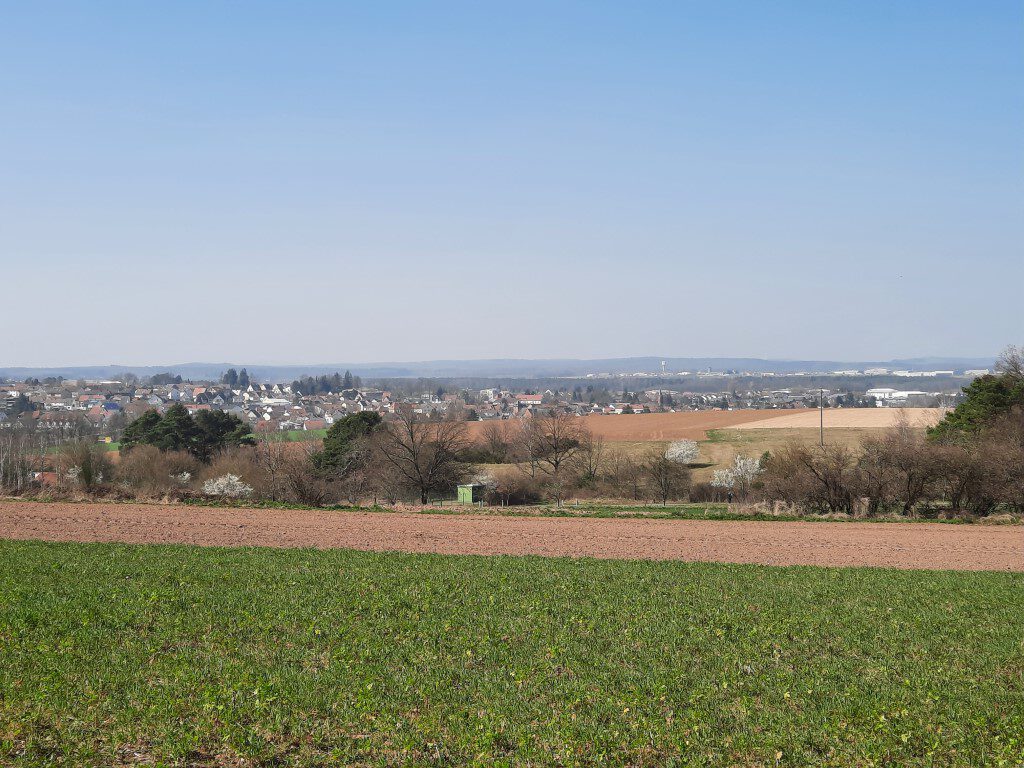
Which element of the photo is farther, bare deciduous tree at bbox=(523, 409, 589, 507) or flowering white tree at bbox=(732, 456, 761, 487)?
bare deciduous tree at bbox=(523, 409, 589, 507)

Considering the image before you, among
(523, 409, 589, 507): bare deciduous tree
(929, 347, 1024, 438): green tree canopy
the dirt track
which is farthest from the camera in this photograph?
(523, 409, 589, 507): bare deciduous tree

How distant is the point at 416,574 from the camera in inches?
763

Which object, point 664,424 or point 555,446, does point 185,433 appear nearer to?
point 555,446

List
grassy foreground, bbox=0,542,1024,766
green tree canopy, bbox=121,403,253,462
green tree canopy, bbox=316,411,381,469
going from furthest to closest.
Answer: green tree canopy, bbox=121,403,253,462 < green tree canopy, bbox=316,411,381,469 < grassy foreground, bbox=0,542,1024,766

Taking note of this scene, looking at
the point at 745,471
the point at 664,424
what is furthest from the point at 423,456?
the point at 664,424

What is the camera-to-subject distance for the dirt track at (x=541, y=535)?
2528 cm

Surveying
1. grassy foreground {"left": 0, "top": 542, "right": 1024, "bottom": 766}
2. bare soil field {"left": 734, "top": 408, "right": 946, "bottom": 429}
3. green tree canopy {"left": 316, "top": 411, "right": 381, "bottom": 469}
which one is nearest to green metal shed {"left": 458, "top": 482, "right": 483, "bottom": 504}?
green tree canopy {"left": 316, "top": 411, "right": 381, "bottom": 469}

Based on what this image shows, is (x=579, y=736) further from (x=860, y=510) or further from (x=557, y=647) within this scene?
(x=860, y=510)

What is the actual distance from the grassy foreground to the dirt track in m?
6.38

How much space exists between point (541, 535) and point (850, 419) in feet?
226

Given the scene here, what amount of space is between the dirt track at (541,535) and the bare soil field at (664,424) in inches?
1480

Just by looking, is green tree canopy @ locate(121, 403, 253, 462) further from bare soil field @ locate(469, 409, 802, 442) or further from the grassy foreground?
the grassy foreground

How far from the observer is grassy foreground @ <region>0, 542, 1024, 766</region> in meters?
9.40

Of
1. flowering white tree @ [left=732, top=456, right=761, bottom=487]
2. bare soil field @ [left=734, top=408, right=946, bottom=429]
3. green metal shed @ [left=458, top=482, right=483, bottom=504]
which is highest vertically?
bare soil field @ [left=734, top=408, right=946, bottom=429]
